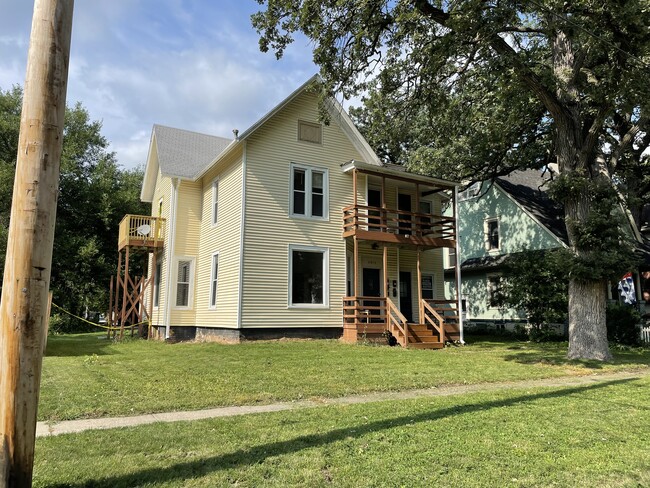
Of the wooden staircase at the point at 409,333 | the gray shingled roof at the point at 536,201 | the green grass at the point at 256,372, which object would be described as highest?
the gray shingled roof at the point at 536,201

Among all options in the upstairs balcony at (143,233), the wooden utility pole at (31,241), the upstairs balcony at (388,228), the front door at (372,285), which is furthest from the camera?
the upstairs balcony at (143,233)

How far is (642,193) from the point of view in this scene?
27.2 metres

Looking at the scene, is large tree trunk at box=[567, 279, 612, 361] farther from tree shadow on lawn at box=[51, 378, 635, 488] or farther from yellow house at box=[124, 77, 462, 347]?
tree shadow on lawn at box=[51, 378, 635, 488]

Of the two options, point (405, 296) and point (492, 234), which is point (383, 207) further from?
point (492, 234)

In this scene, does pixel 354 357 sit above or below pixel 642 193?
below

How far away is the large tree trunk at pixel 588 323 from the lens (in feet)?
41.0

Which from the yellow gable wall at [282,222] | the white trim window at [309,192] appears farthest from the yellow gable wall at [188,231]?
the white trim window at [309,192]

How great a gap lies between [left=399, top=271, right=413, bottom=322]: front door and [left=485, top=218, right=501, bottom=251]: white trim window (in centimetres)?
840

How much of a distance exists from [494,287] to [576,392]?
17.1m

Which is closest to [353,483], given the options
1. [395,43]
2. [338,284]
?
[395,43]

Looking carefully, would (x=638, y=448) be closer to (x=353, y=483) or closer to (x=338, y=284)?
(x=353, y=483)

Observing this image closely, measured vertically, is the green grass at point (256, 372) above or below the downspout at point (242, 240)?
below

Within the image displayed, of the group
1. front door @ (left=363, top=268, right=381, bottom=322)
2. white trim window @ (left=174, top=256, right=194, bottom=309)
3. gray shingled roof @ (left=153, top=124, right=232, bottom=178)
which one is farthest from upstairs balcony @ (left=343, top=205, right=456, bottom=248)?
gray shingled roof @ (left=153, top=124, right=232, bottom=178)

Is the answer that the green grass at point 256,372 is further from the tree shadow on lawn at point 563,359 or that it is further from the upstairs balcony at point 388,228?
the upstairs balcony at point 388,228
